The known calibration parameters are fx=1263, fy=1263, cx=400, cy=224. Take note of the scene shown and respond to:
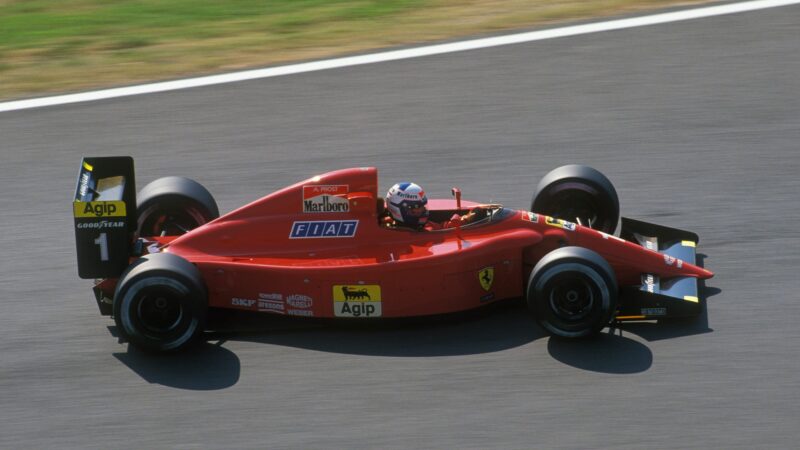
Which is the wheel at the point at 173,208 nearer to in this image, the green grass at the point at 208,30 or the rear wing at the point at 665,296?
the rear wing at the point at 665,296

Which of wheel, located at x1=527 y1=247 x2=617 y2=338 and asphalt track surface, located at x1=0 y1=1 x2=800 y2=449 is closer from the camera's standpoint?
asphalt track surface, located at x1=0 y1=1 x2=800 y2=449

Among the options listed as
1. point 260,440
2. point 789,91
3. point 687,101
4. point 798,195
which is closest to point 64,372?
point 260,440

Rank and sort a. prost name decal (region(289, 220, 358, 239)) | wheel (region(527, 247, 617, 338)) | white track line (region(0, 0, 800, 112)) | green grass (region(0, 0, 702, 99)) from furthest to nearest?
green grass (region(0, 0, 702, 99)) → white track line (region(0, 0, 800, 112)) → a. prost name decal (region(289, 220, 358, 239)) → wheel (region(527, 247, 617, 338))

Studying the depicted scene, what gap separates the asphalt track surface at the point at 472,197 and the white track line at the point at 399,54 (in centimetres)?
22

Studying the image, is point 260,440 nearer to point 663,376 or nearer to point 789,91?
point 663,376

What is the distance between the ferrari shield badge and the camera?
838cm

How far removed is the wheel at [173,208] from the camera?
30.5ft

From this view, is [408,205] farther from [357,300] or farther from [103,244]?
[103,244]

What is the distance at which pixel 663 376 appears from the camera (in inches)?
304

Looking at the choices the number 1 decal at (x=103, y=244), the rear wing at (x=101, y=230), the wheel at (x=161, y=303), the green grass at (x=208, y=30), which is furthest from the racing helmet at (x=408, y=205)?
the green grass at (x=208, y=30)

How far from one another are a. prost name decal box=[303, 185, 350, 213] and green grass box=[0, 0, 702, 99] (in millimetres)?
5948

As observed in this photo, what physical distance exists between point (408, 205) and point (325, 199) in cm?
57

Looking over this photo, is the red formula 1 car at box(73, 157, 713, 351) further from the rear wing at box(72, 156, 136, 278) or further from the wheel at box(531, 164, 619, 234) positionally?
the wheel at box(531, 164, 619, 234)

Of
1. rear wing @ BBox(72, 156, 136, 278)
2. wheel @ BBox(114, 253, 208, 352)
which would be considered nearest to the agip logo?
wheel @ BBox(114, 253, 208, 352)
